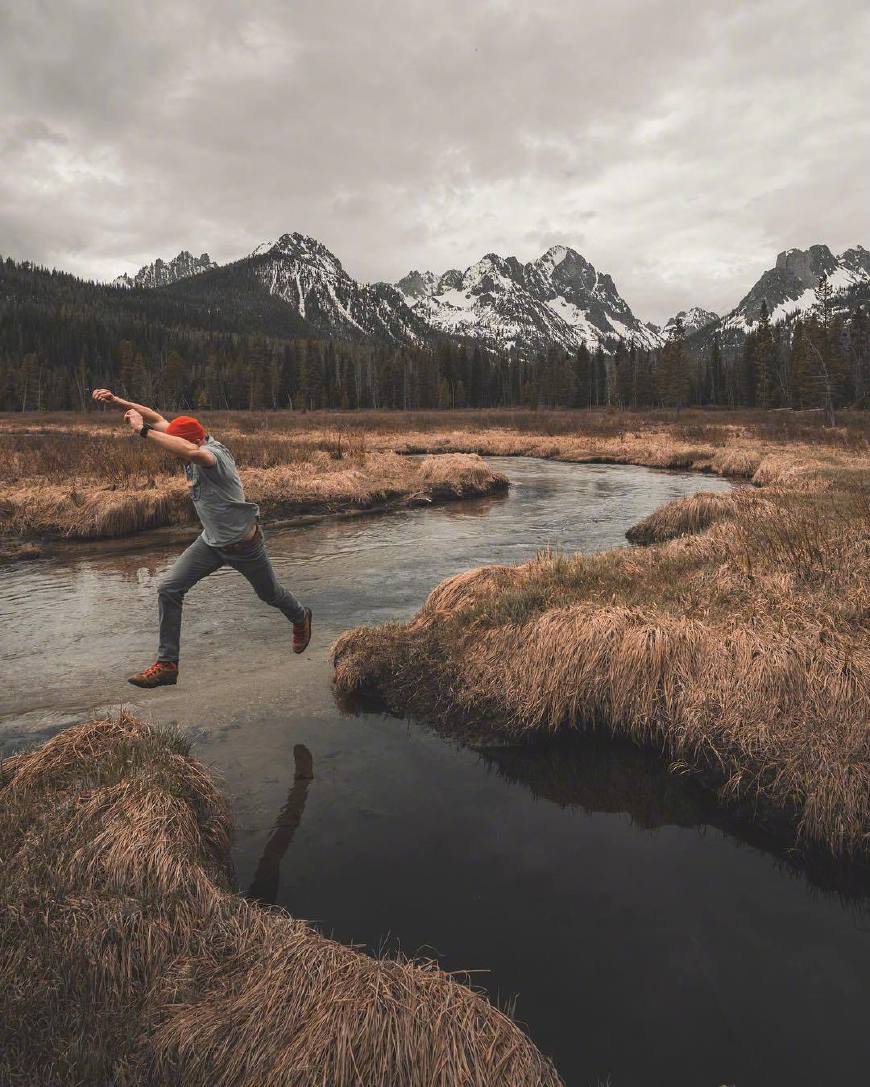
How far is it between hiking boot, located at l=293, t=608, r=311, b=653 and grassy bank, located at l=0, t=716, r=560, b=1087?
4071mm

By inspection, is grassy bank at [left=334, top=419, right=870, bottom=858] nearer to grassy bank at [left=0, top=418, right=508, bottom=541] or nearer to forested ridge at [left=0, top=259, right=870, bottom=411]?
grassy bank at [left=0, top=418, right=508, bottom=541]

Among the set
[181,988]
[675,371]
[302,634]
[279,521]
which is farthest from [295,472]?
[675,371]

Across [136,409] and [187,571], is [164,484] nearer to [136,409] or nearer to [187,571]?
[187,571]

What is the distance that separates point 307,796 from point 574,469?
1240 inches

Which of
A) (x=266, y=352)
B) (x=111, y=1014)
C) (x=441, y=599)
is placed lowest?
(x=111, y=1014)

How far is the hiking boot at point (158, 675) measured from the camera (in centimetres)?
707

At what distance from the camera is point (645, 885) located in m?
4.67

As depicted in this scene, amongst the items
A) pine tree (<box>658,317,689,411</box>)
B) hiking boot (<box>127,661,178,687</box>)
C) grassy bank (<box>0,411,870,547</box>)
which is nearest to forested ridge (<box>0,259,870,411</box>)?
pine tree (<box>658,317,689,411</box>)

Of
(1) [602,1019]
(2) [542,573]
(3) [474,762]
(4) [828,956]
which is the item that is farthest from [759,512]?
(1) [602,1019]

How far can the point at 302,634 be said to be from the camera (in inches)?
332

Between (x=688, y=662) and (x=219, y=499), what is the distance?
539 centimetres

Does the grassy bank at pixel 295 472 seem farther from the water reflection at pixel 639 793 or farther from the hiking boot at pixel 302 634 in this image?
the water reflection at pixel 639 793

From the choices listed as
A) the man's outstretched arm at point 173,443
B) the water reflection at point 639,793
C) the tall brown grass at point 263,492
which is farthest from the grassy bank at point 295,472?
the water reflection at point 639,793

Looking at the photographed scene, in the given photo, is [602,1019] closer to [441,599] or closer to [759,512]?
[441,599]
